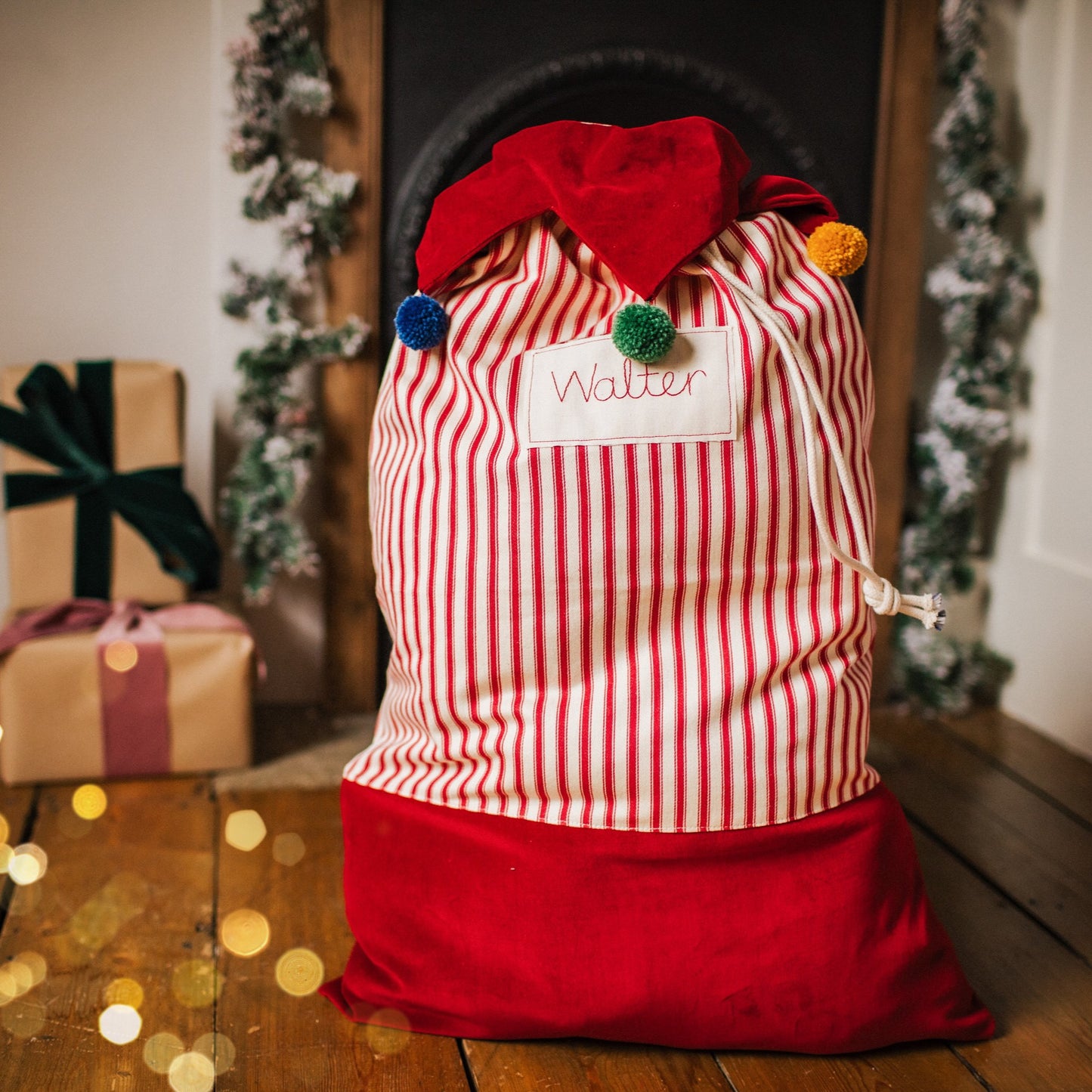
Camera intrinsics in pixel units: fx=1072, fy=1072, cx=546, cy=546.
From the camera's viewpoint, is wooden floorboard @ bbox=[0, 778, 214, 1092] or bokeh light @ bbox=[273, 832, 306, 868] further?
bokeh light @ bbox=[273, 832, 306, 868]

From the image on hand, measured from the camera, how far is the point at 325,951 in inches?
39.4

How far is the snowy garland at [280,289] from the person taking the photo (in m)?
1.39

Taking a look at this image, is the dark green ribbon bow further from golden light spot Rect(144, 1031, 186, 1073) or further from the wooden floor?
golden light spot Rect(144, 1031, 186, 1073)

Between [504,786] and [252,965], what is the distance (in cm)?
33

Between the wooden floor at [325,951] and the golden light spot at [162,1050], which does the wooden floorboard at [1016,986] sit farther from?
the golden light spot at [162,1050]

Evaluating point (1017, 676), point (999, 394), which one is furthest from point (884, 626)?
point (999, 394)

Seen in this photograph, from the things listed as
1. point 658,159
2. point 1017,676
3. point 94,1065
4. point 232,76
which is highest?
point 232,76

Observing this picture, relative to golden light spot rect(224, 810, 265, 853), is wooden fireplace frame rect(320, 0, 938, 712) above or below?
above

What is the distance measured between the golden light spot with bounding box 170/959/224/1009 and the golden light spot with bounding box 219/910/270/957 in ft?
0.11

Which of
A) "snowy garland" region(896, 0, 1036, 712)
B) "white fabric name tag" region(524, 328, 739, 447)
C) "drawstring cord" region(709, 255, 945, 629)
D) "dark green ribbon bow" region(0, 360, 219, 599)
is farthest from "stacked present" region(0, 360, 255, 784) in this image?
"snowy garland" region(896, 0, 1036, 712)

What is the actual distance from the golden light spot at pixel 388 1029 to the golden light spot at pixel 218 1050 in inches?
4.2

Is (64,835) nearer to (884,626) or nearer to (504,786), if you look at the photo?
(504,786)

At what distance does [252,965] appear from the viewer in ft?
3.19

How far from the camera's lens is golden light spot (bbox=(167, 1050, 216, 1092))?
81 centimetres
